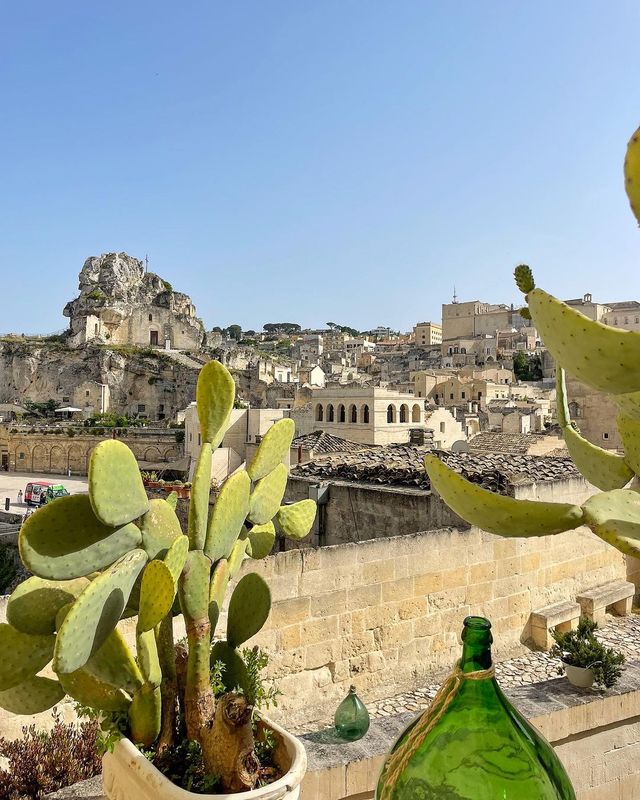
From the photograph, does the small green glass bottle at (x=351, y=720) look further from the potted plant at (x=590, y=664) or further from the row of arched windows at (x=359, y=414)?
the row of arched windows at (x=359, y=414)

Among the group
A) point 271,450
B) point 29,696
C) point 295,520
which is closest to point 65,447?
point 295,520

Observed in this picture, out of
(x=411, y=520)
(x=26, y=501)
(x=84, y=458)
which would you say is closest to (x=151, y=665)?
(x=411, y=520)

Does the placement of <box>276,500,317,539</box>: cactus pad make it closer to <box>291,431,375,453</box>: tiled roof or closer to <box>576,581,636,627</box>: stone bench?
<box>576,581,636,627</box>: stone bench

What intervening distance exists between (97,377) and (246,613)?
59.4 metres

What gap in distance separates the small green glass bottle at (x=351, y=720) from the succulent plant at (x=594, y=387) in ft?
7.43

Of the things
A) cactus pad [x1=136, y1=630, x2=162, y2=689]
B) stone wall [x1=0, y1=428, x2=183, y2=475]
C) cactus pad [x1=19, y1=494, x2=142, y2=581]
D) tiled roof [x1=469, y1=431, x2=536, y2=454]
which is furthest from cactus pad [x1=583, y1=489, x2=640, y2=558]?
stone wall [x1=0, y1=428, x2=183, y2=475]

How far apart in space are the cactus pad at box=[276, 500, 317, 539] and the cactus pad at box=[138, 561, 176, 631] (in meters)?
1.19

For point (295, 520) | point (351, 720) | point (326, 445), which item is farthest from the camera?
point (326, 445)

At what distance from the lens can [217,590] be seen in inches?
91.8

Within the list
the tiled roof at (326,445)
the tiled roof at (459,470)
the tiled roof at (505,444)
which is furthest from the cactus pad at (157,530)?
the tiled roof at (505,444)

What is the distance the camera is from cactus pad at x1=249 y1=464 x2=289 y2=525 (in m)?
2.69

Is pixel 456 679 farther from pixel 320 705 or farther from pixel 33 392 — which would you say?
pixel 33 392

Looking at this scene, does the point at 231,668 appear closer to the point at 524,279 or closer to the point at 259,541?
the point at 259,541

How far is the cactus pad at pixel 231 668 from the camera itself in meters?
2.43
